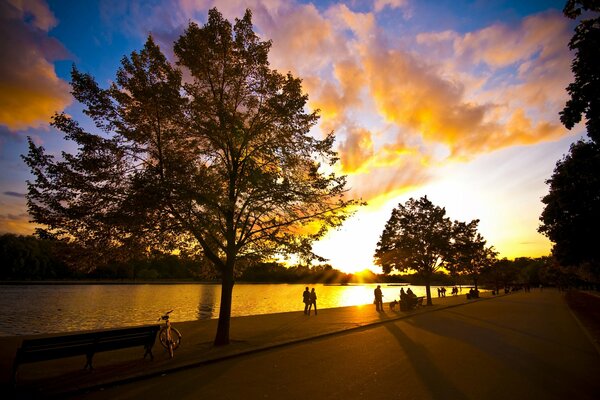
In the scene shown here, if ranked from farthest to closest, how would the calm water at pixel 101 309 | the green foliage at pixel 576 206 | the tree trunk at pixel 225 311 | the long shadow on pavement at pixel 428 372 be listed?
the calm water at pixel 101 309 < the green foliage at pixel 576 206 < the tree trunk at pixel 225 311 < the long shadow on pavement at pixel 428 372

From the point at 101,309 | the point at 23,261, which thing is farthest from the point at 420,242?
the point at 23,261

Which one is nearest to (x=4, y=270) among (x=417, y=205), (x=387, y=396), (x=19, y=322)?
(x=19, y=322)

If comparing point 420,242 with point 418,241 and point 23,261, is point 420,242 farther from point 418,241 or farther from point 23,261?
point 23,261

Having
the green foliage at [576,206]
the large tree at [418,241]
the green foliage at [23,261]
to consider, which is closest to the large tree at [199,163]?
the green foliage at [576,206]

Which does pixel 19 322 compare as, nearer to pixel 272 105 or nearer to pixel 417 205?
pixel 272 105

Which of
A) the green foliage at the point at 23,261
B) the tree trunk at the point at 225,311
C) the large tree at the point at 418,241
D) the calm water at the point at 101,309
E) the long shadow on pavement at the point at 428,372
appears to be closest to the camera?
the long shadow on pavement at the point at 428,372

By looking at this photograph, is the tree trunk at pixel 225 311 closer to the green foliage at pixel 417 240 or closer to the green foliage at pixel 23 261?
the green foliage at pixel 417 240

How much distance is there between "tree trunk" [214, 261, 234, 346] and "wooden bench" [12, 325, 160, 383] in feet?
9.28

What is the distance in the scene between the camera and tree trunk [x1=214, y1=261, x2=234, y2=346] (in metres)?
13.2

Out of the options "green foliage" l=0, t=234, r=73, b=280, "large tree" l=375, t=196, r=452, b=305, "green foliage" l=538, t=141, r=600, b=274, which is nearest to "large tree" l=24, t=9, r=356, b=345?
"green foliage" l=538, t=141, r=600, b=274

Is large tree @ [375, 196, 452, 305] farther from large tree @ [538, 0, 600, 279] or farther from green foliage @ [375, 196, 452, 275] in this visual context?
large tree @ [538, 0, 600, 279]

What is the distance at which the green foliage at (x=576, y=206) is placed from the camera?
18.4m

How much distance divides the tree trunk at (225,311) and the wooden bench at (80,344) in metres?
2.83

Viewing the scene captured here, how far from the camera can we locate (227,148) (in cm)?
1434
